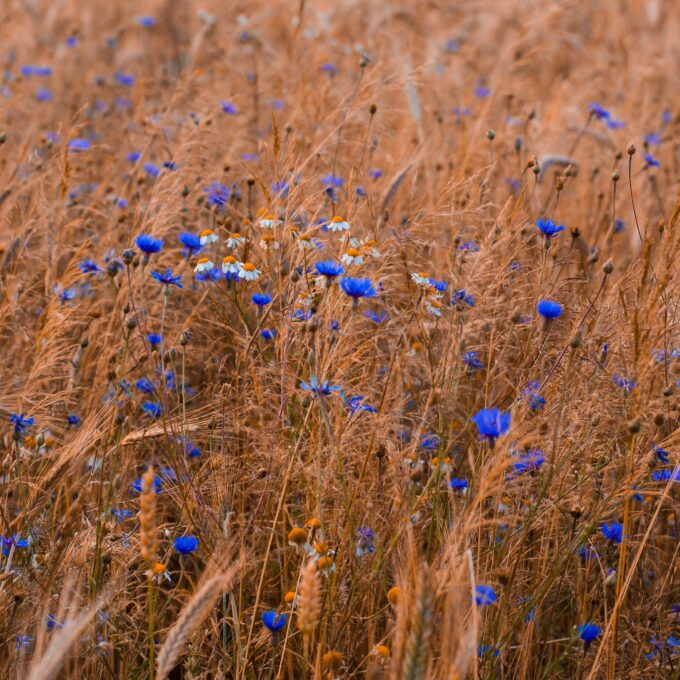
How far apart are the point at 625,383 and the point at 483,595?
0.55m

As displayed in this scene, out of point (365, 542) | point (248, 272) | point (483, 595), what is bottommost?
point (365, 542)

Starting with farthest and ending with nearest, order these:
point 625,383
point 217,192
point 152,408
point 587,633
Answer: point 217,192, point 152,408, point 625,383, point 587,633

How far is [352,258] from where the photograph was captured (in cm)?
200

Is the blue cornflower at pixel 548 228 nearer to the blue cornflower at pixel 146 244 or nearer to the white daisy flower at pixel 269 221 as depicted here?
the white daisy flower at pixel 269 221

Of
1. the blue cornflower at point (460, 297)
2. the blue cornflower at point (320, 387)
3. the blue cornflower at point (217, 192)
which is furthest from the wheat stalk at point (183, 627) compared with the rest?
the blue cornflower at point (217, 192)

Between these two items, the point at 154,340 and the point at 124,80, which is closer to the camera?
the point at 154,340

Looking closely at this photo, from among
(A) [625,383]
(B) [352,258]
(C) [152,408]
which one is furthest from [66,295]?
(A) [625,383]

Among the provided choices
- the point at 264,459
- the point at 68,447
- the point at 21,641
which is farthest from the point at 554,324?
the point at 21,641

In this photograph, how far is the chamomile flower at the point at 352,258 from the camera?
1.97 m

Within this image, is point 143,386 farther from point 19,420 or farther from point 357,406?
point 357,406

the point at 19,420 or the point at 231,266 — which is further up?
the point at 231,266

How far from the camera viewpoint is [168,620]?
2100 mm

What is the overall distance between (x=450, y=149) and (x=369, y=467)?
8.12 feet

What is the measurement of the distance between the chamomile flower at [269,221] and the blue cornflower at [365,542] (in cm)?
73
